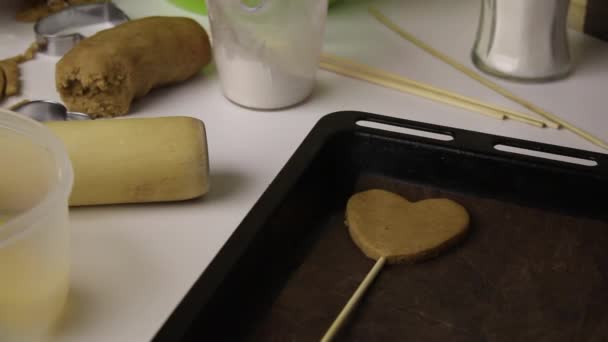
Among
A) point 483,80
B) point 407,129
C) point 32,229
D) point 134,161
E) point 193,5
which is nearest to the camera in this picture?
point 32,229

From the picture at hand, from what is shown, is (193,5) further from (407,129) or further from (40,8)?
(407,129)

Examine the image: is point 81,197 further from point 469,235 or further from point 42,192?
point 469,235

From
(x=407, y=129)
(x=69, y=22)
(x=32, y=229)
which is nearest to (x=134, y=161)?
(x=32, y=229)

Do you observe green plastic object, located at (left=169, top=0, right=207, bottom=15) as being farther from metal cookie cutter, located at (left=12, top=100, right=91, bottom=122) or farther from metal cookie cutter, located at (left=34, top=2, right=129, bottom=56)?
metal cookie cutter, located at (left=12, top=100, right=91, bottom=122)

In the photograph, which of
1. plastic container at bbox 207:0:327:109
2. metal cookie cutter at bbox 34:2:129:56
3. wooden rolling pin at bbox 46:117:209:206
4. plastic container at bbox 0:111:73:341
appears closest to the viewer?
plastic container at bbox 0:111:73:341

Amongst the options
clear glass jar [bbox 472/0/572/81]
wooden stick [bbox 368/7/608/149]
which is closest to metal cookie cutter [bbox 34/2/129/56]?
wooden stick [bbox 368/7/608/149]

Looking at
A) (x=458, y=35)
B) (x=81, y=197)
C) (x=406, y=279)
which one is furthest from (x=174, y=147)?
(x=458, y=35)

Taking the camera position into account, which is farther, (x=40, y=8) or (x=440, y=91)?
(x=40, y=8)
